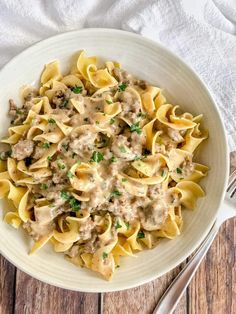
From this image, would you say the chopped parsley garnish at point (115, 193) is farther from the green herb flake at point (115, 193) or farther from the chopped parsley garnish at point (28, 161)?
the chopped parsley garnish at point (28, 161)

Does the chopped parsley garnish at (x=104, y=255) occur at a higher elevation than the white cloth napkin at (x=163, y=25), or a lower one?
lower

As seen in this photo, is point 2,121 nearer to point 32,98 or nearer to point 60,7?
point 32,98

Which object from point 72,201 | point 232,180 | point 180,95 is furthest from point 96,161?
point 232,180

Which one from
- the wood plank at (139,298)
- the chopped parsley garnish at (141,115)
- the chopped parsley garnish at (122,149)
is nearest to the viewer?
the chopped parsley garnish at (122,149)

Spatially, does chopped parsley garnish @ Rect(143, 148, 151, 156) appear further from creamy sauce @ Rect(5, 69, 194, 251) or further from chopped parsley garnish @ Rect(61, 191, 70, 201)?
chopped parsley garnish @ Rect(61, 191, 70, 201)

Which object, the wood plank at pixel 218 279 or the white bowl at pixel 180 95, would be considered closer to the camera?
the white bowl at pixel 180 95

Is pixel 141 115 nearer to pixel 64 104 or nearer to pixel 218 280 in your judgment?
pixel 64 104

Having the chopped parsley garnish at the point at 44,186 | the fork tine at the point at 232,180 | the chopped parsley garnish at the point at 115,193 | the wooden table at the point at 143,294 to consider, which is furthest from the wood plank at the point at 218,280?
the chopped parsley garnish at the point at 44,186
